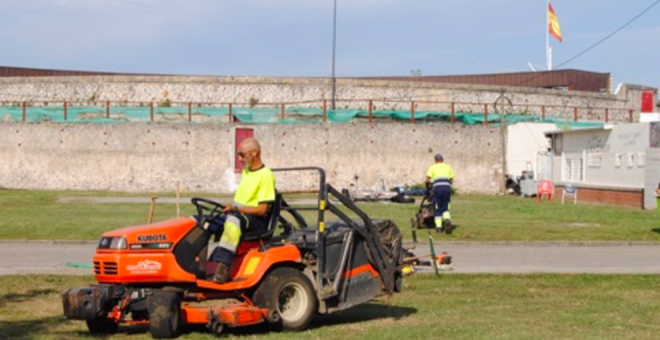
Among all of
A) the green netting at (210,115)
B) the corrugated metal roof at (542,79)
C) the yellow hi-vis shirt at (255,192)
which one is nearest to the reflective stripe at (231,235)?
the yellow hi-vis shirt at (255,192)

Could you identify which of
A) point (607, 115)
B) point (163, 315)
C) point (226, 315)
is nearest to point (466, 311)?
point (226, 315)

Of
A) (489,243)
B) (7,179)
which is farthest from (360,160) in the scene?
(489,243)

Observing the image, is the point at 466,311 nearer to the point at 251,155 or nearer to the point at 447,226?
the point at 251,155

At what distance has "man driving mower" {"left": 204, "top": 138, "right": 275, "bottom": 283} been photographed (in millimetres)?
10297

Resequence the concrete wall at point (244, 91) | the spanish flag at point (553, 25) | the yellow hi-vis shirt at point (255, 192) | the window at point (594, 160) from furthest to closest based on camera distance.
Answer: the spanish flag at point (553, 25) → the concrete wall at point (244, 91) → the window at point (594, 160) → the yellow hi-vis shirt at point (255, 192)

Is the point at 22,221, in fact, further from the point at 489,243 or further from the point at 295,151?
the point at 295,151

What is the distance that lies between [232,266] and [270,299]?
0.54 metres

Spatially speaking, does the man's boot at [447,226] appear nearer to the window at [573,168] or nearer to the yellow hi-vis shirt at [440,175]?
the yellow hi-vis shirt at [440,175]

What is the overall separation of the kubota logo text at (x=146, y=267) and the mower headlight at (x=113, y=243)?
0.73 feet

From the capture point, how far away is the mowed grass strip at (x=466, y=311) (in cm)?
1029

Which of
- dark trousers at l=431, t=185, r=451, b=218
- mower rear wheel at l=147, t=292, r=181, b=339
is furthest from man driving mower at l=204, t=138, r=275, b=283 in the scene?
dark trousers at l=431, t=185, r=451, b=218

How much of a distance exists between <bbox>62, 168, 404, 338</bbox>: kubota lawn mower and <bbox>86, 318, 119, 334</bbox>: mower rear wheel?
10mm

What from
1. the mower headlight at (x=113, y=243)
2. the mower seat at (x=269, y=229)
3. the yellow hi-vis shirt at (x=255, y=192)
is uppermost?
the yellow hi-vis shirt at (x=255, y=192)

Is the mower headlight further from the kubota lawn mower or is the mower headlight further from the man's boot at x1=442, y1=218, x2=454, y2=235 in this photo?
the man's boot at x1=442, y1=218, x2=454, y2=235
